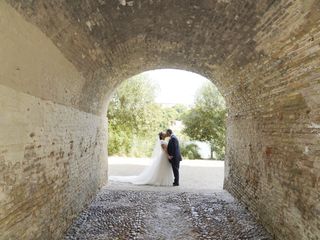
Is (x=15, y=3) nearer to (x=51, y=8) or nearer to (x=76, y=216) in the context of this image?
(x=51, y=8)

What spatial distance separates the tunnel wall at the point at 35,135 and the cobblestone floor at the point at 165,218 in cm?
55

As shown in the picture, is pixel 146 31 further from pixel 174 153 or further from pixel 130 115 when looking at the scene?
pixel 130 115

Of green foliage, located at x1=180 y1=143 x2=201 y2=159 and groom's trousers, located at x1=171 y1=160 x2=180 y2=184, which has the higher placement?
green foliage, located at x1=180 y1=143 x2=201 y2=159

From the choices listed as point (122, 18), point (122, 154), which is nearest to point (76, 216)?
point (122, 18)

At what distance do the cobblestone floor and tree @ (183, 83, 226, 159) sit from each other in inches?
508

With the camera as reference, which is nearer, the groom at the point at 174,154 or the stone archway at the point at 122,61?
the stone archway at the point at 122,61

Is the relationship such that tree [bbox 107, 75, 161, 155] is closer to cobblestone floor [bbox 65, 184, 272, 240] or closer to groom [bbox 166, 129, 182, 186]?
groom [bbox 166, 129, 182, 186]

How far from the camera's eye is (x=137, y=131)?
21953 mm

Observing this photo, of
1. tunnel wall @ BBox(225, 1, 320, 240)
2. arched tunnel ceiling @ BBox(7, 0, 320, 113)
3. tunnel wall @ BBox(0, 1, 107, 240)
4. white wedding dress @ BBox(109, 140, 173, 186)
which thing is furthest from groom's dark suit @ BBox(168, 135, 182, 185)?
tunnel wall @ BBox(0, 1, 107, 240)

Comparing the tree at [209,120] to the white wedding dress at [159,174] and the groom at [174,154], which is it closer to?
the white wedding dress at [159,174]

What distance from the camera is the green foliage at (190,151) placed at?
22344 mm

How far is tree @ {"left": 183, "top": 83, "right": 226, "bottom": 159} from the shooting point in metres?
22.2

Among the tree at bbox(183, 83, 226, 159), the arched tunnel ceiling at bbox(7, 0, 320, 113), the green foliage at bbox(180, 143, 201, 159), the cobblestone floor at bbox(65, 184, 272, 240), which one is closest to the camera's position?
the arched tunnel ceiling at bbox(7, 0, 320, 113)

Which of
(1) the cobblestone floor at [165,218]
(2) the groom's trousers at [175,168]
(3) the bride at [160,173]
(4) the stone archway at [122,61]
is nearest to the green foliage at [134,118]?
(3) the bride at [160,173]
